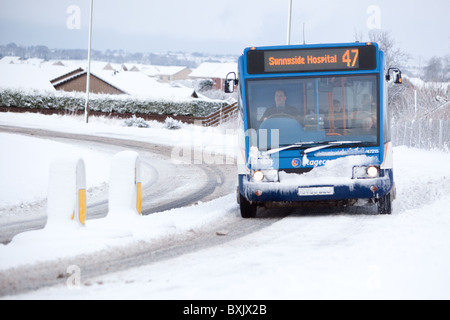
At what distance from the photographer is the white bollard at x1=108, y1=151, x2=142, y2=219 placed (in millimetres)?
9320

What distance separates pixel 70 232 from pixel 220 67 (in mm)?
153010

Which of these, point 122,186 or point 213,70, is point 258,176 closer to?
point 122,186

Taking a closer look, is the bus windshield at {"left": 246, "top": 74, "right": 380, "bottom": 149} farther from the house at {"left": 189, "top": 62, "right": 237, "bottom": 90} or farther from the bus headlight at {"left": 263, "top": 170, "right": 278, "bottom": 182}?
the house at {"left": 189, "top": 62, "right": 237, "bottom": 90}

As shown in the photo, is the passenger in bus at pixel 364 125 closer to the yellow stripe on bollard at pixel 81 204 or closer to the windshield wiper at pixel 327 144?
the windshield wiper at pixel 327 144

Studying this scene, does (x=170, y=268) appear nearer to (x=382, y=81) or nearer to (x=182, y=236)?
(x=182, y=236)

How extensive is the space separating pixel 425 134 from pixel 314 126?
20.6 m

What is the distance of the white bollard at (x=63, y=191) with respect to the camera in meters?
8.24

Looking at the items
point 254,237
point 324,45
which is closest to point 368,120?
point 324,45

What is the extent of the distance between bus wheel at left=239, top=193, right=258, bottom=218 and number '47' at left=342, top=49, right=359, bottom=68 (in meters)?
2.68

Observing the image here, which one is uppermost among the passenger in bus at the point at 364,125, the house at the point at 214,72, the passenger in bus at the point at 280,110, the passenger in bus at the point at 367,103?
the house at the point at 214,72

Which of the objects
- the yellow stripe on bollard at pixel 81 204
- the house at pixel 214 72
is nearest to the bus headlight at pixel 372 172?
the yellow stripe on bollard at pixel 81 204

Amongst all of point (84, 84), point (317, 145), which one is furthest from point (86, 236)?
point (84, 84)

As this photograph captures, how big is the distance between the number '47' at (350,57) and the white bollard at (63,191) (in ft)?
15.4

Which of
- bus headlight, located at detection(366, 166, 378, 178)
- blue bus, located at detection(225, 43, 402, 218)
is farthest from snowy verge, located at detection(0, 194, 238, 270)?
bus headlight, located at detection(366, 166, 378, 178)
